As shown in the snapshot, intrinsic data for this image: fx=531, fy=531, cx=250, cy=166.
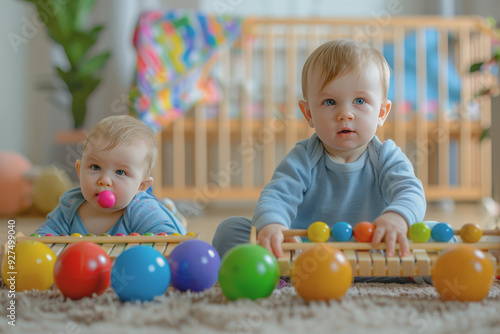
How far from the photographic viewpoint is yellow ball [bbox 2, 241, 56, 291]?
0.81 metres

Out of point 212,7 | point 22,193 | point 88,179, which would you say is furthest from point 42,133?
point 88,179

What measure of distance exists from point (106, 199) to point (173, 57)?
152 cm

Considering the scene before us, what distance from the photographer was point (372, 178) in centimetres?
108

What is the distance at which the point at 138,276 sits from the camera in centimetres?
72

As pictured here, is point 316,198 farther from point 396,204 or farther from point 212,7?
point 212,7

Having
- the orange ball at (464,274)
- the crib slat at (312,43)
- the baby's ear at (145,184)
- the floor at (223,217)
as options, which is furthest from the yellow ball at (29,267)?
the crib slat at (312,43)

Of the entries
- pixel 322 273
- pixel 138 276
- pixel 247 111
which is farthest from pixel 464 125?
pixel 138 276

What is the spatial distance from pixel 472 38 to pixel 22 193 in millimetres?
2476

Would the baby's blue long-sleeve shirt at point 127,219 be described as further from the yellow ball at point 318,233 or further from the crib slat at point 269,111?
the crib slat at point 269,111

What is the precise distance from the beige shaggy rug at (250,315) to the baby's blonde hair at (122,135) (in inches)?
15.8

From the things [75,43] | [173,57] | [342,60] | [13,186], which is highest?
[75,43]

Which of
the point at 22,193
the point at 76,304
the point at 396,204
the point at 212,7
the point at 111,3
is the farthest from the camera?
the point at 212,7

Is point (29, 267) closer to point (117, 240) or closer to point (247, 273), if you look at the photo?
point (117, 240)

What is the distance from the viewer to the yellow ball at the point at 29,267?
32.0 inches
